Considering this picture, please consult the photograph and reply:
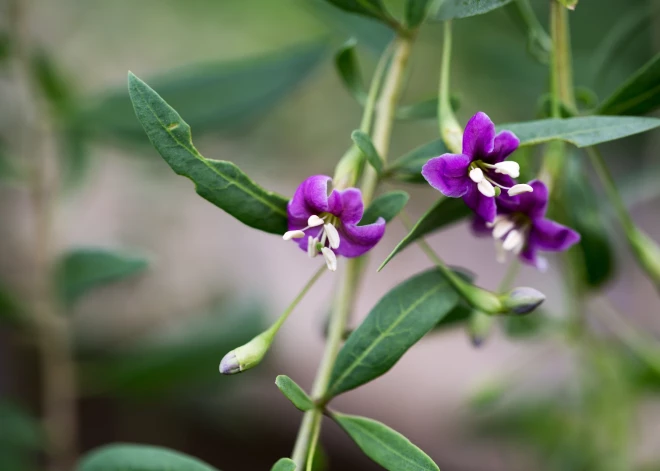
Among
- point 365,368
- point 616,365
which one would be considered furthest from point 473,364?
point 365,368

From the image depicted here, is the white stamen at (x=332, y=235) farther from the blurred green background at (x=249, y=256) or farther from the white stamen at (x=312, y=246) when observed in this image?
the blurred green background at (x=249, y=256)

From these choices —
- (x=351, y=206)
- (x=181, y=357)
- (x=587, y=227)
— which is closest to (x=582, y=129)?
(x=351, y=206)

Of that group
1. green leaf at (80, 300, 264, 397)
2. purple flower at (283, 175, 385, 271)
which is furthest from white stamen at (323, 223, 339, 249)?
green leaf at (80, 300, 264, 397)

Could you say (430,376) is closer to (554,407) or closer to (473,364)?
(473,364)

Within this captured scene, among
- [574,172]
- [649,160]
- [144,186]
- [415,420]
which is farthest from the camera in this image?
[144,186]

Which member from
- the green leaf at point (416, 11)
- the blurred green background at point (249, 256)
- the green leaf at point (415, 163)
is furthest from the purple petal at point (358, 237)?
the blurred green background at point (249, 256)

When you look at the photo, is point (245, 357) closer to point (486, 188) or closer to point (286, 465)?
point (286, 465)
